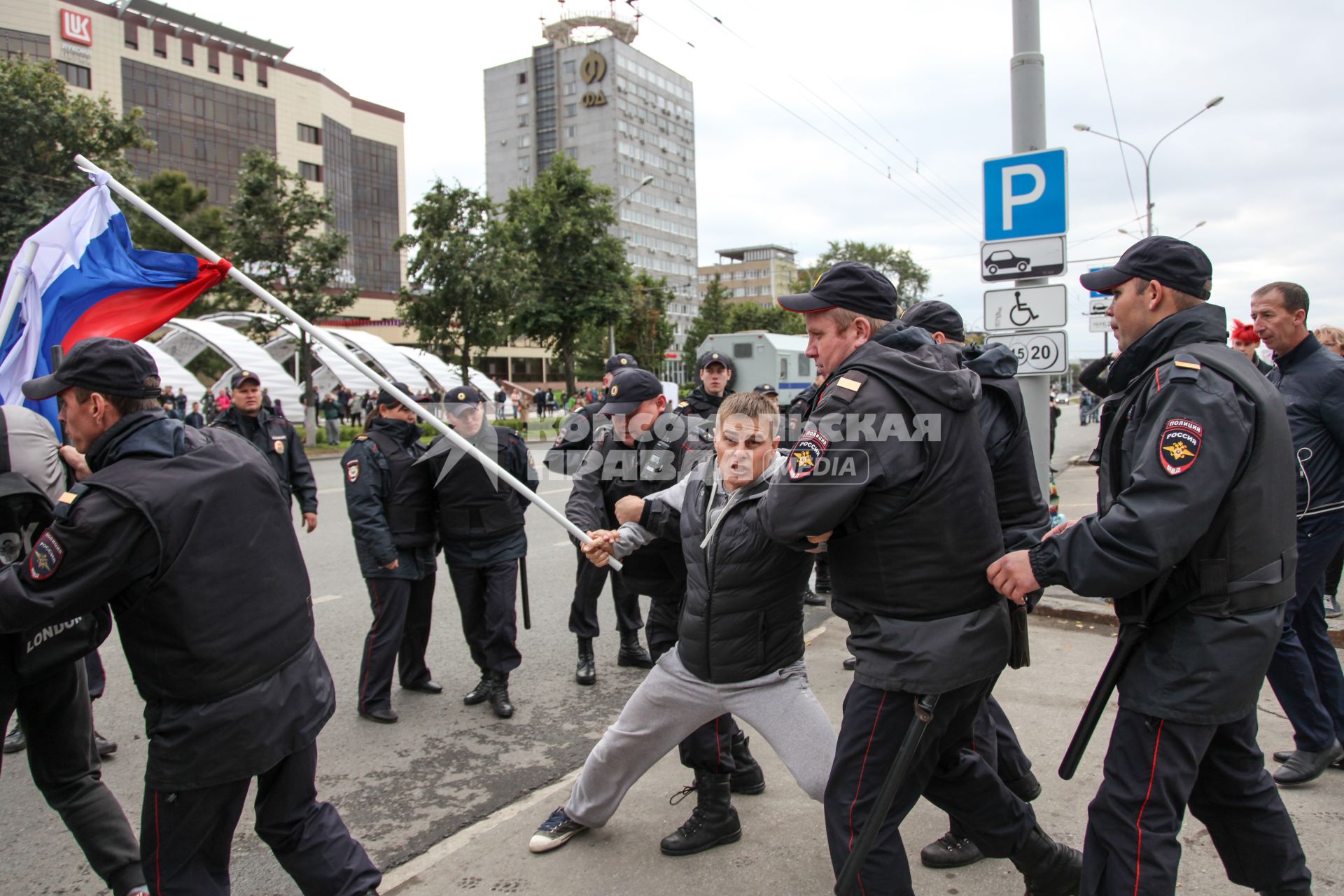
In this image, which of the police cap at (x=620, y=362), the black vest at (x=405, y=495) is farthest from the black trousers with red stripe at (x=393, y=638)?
the police cap at (x=620, y=362)

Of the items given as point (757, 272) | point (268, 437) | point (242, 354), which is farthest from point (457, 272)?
point (757, 272)

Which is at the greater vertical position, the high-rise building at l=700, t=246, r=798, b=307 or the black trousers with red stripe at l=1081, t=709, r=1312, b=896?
the high-rise building at l=700, t=246, r=798, b=307

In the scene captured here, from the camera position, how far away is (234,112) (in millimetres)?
65188

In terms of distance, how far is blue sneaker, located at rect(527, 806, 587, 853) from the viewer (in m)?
3.24

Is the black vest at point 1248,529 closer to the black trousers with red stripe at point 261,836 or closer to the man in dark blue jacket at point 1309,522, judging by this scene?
the man in dark blue jacket at point 1309,522

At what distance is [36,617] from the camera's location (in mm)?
2197

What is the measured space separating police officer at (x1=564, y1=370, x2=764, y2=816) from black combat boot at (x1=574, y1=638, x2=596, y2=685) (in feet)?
2.94

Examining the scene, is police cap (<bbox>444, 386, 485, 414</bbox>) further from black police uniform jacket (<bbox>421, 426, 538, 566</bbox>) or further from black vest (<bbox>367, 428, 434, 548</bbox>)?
black vest (<bbox>367, 428, 434, 548</bbox>)

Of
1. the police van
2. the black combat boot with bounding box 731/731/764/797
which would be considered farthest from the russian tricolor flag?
the police van

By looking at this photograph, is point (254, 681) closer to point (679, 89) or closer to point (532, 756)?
point (532, 756)

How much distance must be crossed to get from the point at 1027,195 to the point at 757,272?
13508 cm

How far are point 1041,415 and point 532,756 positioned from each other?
4.65 m

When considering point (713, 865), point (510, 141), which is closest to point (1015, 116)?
point (713, 865)

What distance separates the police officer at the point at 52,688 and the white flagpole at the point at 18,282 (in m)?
0.42
